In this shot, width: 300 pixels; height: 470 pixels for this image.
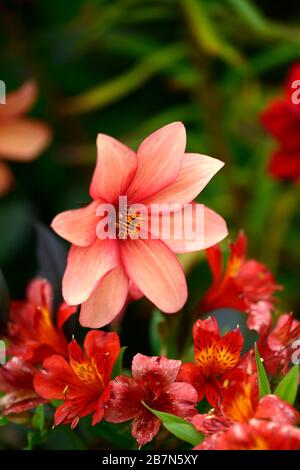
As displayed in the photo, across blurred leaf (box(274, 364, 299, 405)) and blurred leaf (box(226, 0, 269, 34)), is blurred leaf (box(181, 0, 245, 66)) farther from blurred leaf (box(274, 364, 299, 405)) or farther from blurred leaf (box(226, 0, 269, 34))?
blurred leaf (box(274, 364, 299, 405))

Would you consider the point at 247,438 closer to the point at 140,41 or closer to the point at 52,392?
the point at 52,392

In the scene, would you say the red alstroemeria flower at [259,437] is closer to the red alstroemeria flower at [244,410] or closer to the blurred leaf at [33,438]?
the red alstroemeria flower at [244,410]

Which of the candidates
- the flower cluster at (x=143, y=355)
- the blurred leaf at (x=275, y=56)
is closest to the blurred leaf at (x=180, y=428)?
the flower cluster at (x=143, y=355)

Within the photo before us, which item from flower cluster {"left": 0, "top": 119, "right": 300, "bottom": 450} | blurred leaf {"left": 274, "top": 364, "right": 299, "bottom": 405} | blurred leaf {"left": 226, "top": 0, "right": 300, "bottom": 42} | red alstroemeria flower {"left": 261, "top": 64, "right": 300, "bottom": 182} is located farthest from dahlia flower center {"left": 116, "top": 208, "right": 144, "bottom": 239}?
blurred leaf {"left": 226, "top": 0, "right": 300, "bottom": 42}

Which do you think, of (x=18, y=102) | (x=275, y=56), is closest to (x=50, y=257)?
(x=18, y=102)
